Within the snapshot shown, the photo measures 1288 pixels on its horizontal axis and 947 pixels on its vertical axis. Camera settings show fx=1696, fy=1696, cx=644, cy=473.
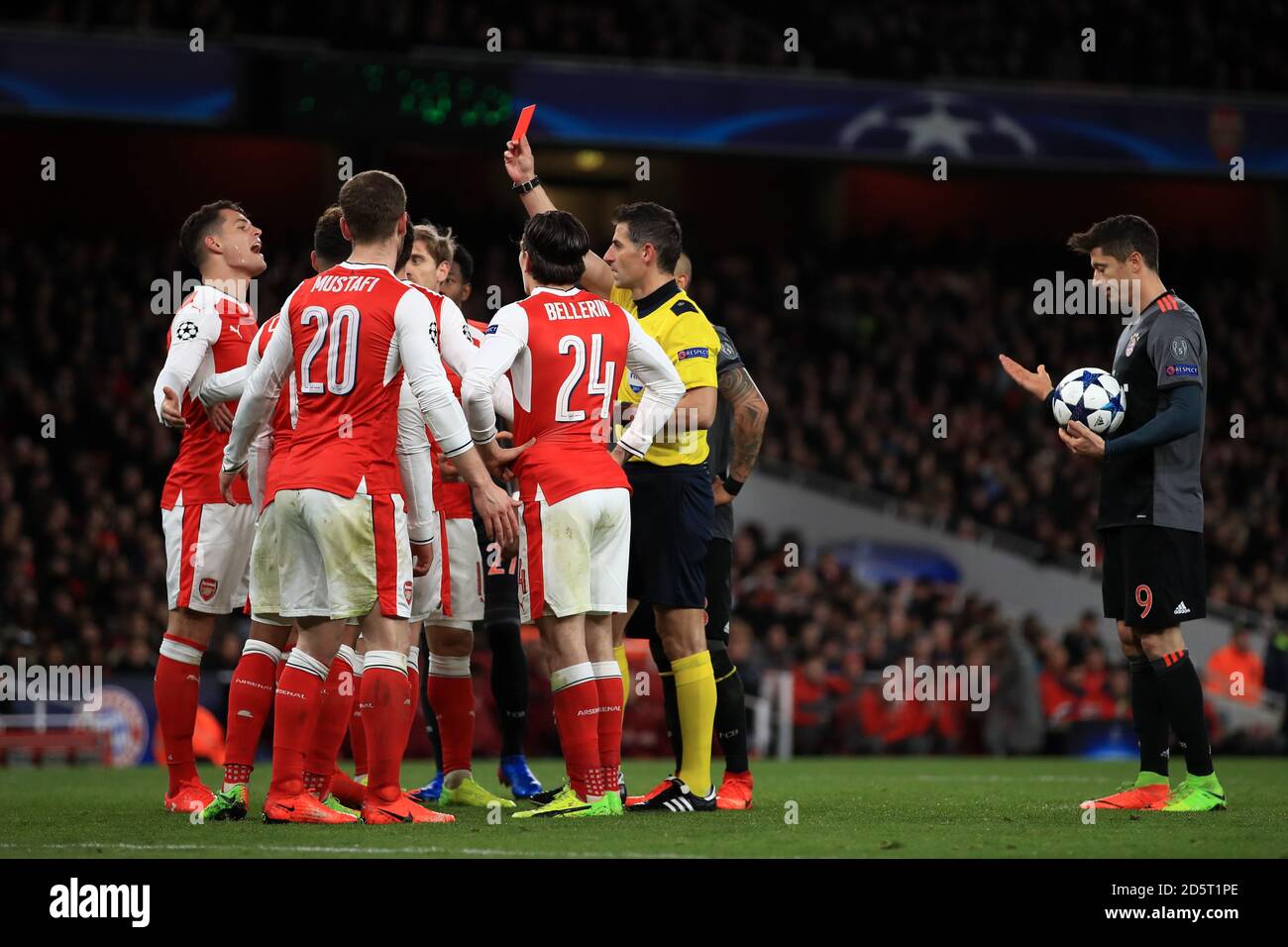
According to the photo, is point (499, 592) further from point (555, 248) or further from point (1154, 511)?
point (1154, 511)

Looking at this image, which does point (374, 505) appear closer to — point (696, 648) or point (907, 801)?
point (696, 648)

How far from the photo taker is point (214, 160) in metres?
27.9

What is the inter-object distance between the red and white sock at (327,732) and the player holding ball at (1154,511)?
Answer: 10.3ft

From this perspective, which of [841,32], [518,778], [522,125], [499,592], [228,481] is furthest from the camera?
[841,32]

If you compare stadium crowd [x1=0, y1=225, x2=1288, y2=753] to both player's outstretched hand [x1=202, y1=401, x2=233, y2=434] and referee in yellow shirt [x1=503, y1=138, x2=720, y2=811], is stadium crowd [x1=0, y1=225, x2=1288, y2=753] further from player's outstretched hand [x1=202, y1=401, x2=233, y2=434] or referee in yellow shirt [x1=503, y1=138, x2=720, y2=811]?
referee in yellow shirt [x1=503, y1=138, x2=720, y2=811]

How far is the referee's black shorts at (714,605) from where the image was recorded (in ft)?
26.2

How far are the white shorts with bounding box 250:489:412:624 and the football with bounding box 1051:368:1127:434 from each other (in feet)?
9.74

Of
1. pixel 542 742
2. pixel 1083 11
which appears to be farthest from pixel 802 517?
pixel 1083 11

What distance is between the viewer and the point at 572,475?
270 inches

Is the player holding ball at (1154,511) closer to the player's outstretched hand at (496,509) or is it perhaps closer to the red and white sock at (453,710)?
the player's outstretched hand at (496,509)

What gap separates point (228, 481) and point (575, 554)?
4.93ft

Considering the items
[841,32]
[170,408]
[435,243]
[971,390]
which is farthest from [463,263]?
[841,32]

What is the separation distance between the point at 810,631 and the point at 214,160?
1508 centimetres

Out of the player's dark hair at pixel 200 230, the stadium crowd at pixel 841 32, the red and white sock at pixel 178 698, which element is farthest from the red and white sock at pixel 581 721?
the stadium crowd at pixel 841 32
